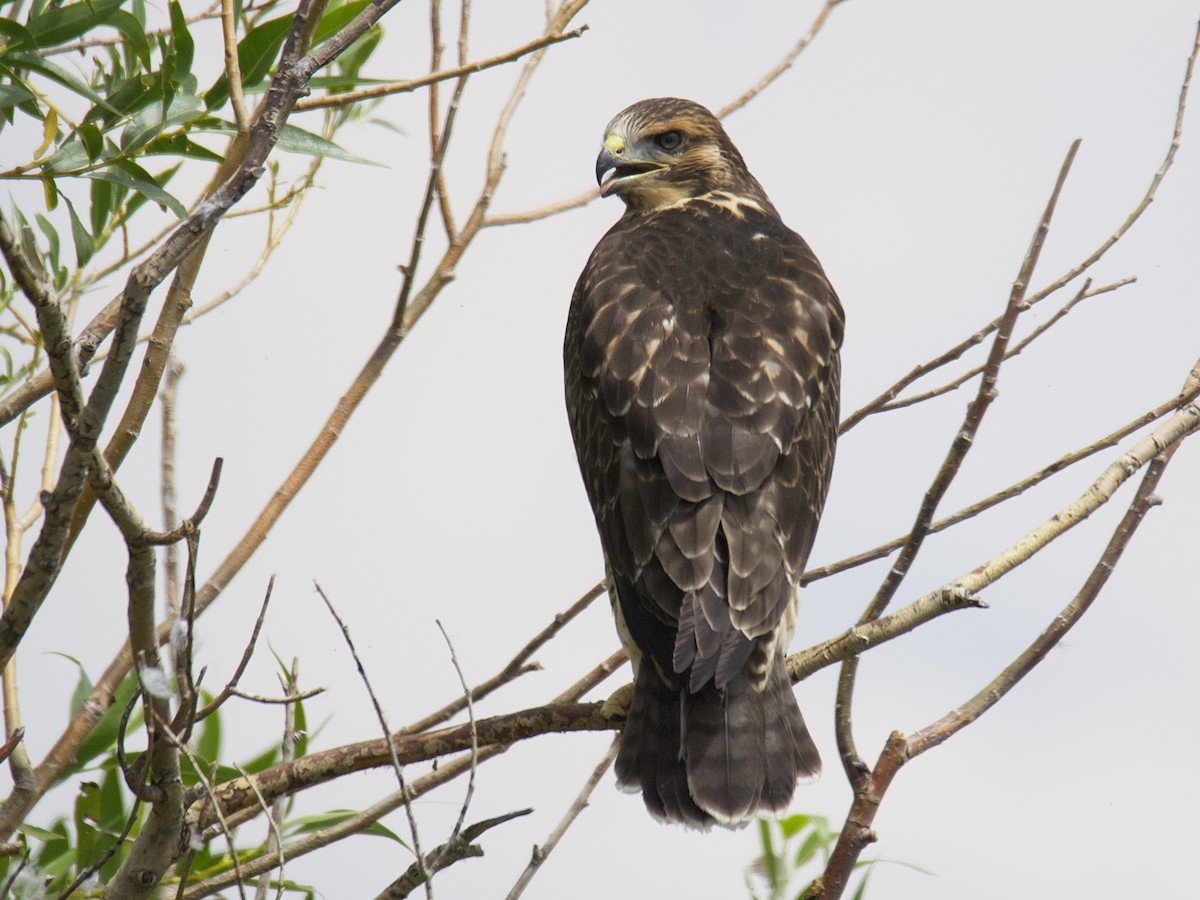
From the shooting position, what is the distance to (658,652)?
338 centimetres

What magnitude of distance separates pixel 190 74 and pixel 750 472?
170 cm

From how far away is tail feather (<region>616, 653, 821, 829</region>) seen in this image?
3.29 meters

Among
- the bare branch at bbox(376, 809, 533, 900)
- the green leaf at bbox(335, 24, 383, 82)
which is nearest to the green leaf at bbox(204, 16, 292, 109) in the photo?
the green leaf at bbox(335, 24, 383, 82)

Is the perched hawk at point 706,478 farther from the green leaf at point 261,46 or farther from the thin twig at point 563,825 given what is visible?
the green leaf at point 261,46

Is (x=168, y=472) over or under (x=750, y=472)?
under

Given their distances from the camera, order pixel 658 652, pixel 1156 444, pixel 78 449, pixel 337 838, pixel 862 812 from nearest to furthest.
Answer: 1. pixel 78 449
2. pixel 862 812
3. pixel 337 838
4. pixel 1156 444
5. pixel 658 652

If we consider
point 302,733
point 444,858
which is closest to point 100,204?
point 302,733

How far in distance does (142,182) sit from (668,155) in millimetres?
2943

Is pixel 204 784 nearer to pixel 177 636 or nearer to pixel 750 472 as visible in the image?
pixel 177 636

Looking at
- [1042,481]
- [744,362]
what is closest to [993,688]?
[1042,481]

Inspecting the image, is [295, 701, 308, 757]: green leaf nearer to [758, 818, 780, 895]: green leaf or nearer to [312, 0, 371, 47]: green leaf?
[758, 818, 780, 895]: green leaf

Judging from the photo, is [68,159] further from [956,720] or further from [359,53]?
[956,720]

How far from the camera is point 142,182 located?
101 inches

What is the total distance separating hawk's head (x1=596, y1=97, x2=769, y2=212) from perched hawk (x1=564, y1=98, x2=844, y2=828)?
65 centimetres
